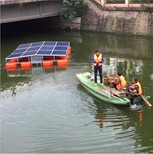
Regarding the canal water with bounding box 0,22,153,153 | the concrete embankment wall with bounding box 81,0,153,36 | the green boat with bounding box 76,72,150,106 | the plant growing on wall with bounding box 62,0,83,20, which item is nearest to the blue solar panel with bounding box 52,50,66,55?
the canal water with bounding box 0,22,153,153

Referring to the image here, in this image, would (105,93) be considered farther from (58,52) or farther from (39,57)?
(58,52)

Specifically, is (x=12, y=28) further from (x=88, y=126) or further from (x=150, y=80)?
(x=88, y=126)

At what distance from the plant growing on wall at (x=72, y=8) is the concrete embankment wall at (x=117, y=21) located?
106cm

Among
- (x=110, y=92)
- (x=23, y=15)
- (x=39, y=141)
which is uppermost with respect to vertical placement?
(x=23, y=15)

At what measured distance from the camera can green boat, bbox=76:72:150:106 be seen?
18125 mm

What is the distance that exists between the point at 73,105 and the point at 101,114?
1.83 m

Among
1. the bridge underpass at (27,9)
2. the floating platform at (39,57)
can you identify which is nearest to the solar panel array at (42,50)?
the floating platform at (39,57)

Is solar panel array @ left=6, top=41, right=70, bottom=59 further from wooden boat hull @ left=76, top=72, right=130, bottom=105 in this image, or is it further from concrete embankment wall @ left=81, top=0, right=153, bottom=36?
concrete embankment wall @ left=81, top=0, right=153, bottom=36

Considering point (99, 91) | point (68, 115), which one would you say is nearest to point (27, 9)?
point (99, 91)

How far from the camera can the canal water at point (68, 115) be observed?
15031 millimetres

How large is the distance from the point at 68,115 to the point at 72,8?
2408 centimetres

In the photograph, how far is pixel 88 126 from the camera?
54.7ft

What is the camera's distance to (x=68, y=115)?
17.9m

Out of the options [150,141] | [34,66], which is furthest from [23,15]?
[150,141]
